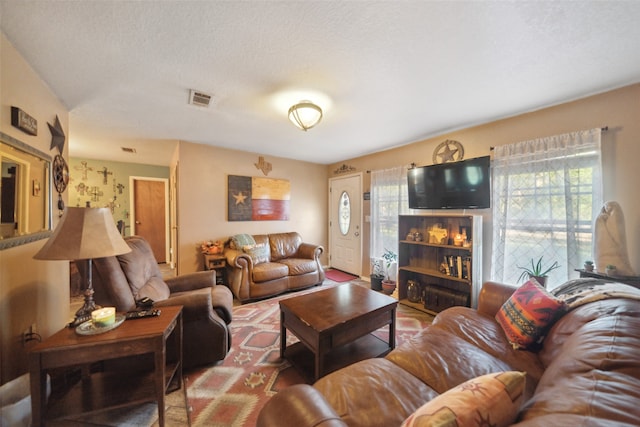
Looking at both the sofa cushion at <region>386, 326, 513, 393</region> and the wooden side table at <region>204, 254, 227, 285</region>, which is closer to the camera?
the sofa cushion at <region>386, 326, 513, 393</region>

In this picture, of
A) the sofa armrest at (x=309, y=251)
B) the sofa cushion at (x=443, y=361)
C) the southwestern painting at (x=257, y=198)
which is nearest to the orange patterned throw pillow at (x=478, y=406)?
the sofa cushion at (x=443, y=361)

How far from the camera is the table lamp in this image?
1.19 meters

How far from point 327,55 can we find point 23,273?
2.55 meters

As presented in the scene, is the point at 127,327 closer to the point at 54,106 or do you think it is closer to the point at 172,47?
the point at 172,47

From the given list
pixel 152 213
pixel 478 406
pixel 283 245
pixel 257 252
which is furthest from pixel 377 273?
pixel 152 213

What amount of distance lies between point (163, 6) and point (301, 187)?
145 inches

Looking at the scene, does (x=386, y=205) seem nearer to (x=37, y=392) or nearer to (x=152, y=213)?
(x=37, y=392)

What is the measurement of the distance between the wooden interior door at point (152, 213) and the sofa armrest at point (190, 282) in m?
3.70

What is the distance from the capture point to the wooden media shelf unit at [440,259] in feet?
8.80

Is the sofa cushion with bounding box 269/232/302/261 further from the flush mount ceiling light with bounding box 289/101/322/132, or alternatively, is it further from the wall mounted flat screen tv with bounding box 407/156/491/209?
the flush mount ceiling light with bounding box 289/101/322/132

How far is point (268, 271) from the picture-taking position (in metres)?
3.30

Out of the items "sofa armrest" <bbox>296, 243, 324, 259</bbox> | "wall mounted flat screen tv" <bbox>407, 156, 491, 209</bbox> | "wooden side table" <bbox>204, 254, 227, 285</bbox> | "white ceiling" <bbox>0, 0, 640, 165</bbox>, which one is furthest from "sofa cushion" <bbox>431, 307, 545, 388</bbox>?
"wooden side table" <bbox>204, 254, 227, 285</bbox>

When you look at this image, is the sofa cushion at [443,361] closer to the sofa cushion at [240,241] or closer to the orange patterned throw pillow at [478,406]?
the orange patterned throw pillow at [478,406]

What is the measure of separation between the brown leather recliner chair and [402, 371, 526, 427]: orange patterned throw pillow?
1644 mm
